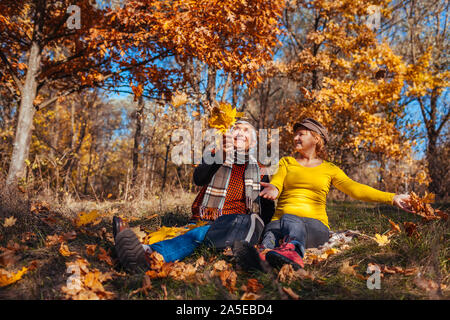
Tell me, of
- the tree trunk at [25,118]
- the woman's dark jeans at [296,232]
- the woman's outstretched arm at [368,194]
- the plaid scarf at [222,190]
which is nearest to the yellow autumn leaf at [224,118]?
the plaid scarf at [222,190]

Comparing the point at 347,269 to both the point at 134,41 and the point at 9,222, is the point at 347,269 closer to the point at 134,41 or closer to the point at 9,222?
the point at 9,222

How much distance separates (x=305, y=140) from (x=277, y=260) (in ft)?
4.40

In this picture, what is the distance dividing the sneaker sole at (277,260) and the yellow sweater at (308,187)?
79cm

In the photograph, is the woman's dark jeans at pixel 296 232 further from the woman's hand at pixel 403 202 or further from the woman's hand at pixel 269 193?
the woman's hand at pixel 403 202

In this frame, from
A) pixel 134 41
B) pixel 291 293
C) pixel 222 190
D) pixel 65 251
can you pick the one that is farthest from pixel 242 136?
pixel 134 41

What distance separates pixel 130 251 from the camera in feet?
6.13

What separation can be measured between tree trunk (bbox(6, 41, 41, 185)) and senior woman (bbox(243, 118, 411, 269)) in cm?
431

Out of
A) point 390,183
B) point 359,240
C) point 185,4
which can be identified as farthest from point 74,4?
point 390,183

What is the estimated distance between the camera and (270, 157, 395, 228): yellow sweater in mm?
2664

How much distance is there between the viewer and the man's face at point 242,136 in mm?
2811

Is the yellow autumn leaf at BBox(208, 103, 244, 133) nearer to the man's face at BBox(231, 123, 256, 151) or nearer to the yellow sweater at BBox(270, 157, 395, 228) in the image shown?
the man's face at BBox(231, 123, 256, 151)

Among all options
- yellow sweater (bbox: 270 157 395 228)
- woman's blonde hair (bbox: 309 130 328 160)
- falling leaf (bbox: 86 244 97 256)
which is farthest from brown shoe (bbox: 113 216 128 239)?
woman's blonde hair (bbox: 309 130 328 160)
